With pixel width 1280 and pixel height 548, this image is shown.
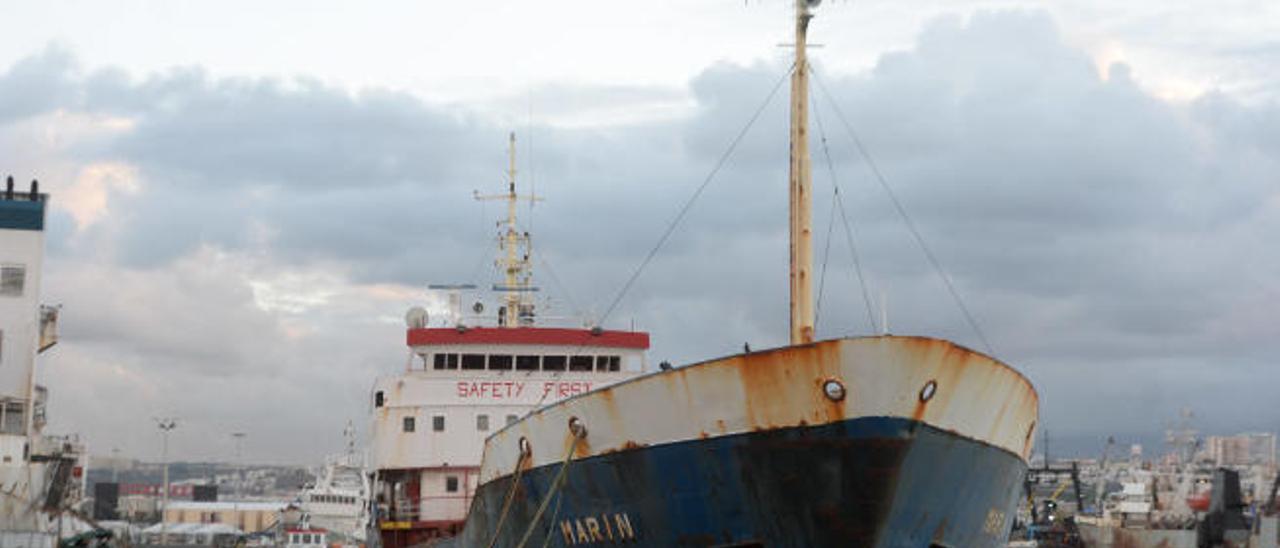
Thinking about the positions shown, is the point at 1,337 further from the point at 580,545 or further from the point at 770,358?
the point at 770,358

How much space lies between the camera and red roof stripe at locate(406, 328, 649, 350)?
3538cm

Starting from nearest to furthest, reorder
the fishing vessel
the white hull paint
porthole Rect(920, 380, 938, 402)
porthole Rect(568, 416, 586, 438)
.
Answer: the white hull paint < porthole Rect(920, 380, 938, 402) < porthole Rect(568, 416, 586, 438) < the fishing vessel

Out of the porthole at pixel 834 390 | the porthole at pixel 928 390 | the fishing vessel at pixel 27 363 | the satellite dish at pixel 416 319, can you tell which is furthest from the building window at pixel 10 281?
the porthole at pixel 928 390

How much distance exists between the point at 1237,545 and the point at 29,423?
4780 cm

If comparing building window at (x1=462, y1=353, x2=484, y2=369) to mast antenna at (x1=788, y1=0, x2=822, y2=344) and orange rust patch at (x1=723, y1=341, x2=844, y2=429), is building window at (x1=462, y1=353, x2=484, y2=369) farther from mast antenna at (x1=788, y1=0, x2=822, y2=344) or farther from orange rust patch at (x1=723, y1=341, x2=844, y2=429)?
orange rust patch at (x1=723, y1=341, x2=844, y2=429)

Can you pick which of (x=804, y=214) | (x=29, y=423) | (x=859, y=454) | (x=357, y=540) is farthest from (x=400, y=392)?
(x=357, y=540)

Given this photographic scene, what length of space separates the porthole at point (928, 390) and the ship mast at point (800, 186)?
2.73 meters

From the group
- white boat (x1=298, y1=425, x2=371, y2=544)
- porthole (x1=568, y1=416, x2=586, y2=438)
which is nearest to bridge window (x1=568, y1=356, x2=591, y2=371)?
porthole (x1=568, y1=416, x2=586, y2=438)

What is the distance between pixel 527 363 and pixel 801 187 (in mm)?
12840

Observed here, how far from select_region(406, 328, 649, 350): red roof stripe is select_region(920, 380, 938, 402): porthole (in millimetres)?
14874

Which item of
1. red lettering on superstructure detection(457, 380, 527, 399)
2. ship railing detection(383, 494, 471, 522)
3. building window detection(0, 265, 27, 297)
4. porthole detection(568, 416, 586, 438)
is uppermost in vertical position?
building window detection(0, 265, 27, 297)

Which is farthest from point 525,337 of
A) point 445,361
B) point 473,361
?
point 445,361

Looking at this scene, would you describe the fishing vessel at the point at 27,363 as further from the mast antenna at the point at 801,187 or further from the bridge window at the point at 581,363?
the mast antenna at the point at 801,187

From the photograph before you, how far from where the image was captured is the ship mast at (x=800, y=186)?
2386 cm
